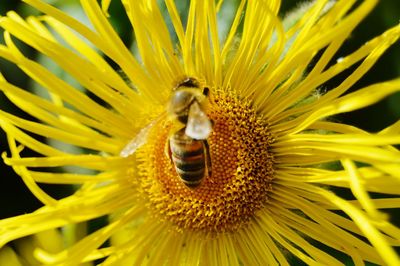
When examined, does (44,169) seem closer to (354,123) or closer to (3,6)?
(3,6)

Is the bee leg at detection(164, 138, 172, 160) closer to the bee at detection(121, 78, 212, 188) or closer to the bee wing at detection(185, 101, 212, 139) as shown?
the bee at detection(121, 78, 212, 188)

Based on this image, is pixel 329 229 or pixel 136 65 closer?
pixel 329 229

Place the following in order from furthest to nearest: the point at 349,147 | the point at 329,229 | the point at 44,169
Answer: the point at 44,169 → the point at 329,229 → the point at 349,147

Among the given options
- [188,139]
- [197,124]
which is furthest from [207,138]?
[197,124]

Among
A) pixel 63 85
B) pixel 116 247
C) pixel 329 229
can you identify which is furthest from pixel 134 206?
pixel 329 229

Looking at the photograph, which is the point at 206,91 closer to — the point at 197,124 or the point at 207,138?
the point at 207,138

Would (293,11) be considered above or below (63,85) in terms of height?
above

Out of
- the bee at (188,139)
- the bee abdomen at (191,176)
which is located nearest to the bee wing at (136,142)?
the bee at (188,139)

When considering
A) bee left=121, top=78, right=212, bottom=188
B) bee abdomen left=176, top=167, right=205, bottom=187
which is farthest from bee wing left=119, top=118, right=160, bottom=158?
bee abdomen left=176, top=167, right=205, bottom=187
